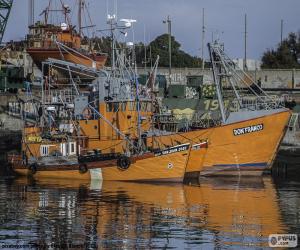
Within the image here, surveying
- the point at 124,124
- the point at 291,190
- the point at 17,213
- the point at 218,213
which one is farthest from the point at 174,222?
the point at 124,124

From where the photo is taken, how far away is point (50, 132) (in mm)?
39688

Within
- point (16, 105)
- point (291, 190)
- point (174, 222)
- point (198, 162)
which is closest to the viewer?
point (174, 222)

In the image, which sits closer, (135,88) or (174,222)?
(174,222)

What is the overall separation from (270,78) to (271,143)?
32.8 metres

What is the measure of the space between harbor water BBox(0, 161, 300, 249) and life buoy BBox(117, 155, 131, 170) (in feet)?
2.64

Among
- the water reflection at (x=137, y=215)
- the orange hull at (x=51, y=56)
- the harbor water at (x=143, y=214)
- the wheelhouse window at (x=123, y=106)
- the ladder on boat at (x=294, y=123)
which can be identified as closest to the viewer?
the harbor water at (x=143, y=214)

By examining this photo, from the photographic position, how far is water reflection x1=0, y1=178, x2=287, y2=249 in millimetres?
20734

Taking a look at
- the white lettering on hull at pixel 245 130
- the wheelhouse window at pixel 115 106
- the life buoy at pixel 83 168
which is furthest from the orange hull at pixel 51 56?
the life buoy at pixel 83 168

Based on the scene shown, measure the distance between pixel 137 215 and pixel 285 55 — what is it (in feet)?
227

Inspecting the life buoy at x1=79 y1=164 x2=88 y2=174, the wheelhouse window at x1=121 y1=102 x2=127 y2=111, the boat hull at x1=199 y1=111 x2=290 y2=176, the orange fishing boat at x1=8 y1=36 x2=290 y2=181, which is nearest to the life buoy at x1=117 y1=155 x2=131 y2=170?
the orange fishing boat at x1=8 y1=36 x2=290 y2=181

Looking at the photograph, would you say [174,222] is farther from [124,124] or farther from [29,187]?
[124,124]

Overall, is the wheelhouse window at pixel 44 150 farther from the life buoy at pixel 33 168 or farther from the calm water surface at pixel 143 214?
the calm water surface at pixel 143 214

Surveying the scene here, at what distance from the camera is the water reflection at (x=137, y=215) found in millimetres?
20734

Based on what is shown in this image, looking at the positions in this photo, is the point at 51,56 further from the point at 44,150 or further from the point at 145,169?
the point at 145,169
